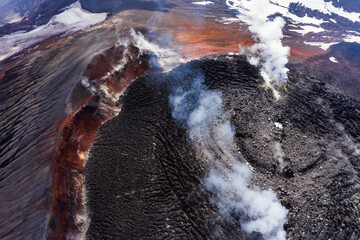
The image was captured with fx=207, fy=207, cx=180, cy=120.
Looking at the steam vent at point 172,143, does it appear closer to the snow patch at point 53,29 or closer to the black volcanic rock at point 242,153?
the black volcanic rock at point 242,153

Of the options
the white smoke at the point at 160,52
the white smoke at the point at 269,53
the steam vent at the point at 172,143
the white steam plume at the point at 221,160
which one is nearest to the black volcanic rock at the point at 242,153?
the steam vent at the point at 172,143

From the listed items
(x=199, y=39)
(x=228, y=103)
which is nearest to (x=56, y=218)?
(x=228, y=103)

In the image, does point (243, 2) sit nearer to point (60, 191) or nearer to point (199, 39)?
point (199, 39)

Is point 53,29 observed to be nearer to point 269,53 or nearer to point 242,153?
point 269,53

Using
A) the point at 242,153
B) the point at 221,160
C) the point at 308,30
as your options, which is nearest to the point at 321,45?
the point at 308,30

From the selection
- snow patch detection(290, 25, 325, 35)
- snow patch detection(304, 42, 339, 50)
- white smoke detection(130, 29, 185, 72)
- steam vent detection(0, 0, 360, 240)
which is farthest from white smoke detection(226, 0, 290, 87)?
white smoke detection(130, 29, 185, 72)

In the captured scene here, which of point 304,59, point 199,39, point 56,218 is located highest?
point 199,39

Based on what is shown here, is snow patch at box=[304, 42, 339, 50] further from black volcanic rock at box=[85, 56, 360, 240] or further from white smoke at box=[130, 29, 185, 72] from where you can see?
white smoke at box=[130, 29, 185, 72]
